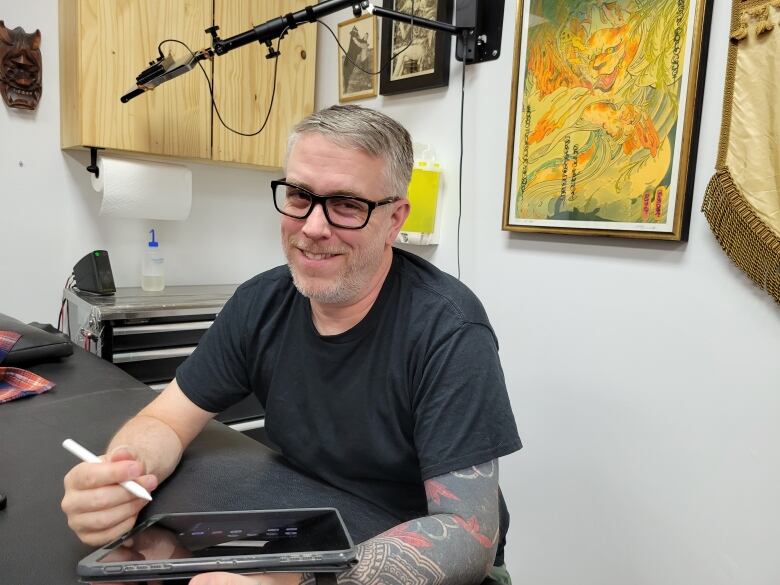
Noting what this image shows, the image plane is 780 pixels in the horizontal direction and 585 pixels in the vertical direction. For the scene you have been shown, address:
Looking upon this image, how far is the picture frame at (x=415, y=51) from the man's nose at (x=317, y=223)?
108cm

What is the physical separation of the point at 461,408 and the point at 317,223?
393 mm

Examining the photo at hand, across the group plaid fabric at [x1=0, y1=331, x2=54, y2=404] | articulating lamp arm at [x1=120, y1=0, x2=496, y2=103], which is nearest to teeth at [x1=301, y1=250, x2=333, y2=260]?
plaid fabric at [x1=0, y1=331, x2=54, y2=404]

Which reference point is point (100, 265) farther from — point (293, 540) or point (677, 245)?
point (677, 245)

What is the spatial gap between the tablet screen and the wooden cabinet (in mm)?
1601

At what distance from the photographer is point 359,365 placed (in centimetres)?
93

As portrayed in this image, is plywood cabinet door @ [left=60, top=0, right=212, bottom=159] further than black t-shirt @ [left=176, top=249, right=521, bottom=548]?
Yes

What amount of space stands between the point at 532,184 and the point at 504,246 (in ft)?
0.70

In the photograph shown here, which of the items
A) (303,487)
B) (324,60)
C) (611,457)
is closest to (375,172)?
(303,487)

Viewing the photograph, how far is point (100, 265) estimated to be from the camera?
74.7 inches

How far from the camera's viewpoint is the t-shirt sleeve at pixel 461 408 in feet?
2.58

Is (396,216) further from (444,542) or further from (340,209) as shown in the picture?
(444,542)

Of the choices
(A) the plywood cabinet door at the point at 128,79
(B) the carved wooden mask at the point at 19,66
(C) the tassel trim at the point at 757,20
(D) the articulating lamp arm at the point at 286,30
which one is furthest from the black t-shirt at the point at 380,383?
(B) the carved wooden mask at the point at 19,66

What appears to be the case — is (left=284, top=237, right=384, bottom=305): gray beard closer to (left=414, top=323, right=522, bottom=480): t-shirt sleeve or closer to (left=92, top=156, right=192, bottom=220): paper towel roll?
(left=414, top=323, right=522, bottom=480): t-shirt sleeve

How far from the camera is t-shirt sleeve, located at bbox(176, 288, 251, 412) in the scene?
3.37 ft
